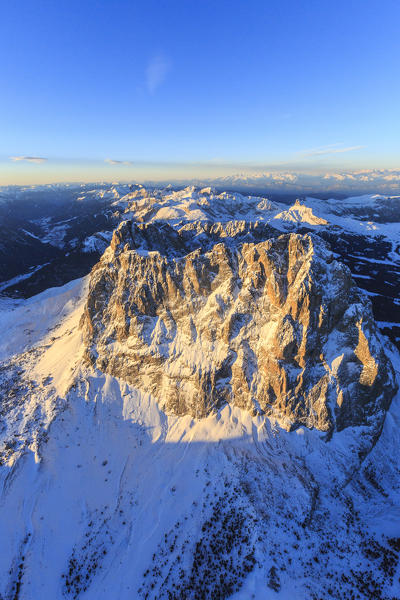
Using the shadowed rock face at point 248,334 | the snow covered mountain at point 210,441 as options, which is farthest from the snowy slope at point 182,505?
the shadowed rock face at point 248,334

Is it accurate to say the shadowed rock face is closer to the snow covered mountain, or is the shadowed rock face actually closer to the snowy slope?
the snow covered mountain

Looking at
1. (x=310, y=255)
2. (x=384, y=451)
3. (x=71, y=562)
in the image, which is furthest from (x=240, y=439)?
(x=310, y=255)

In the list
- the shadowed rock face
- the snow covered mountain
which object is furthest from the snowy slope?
the shadowed rock face

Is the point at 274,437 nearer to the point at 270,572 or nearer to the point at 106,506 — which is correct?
the point at 270,572

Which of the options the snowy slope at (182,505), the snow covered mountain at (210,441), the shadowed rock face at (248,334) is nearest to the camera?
the snowy slope at (182,505)

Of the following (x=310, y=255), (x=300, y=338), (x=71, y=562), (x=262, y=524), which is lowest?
(x=71, y=562)

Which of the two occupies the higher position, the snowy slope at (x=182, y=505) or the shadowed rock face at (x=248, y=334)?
the shadowed rock face at (x=248, y=334)

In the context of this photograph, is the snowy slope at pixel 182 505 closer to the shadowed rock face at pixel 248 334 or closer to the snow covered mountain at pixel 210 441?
the snow covered mountain at pixel 210 441
